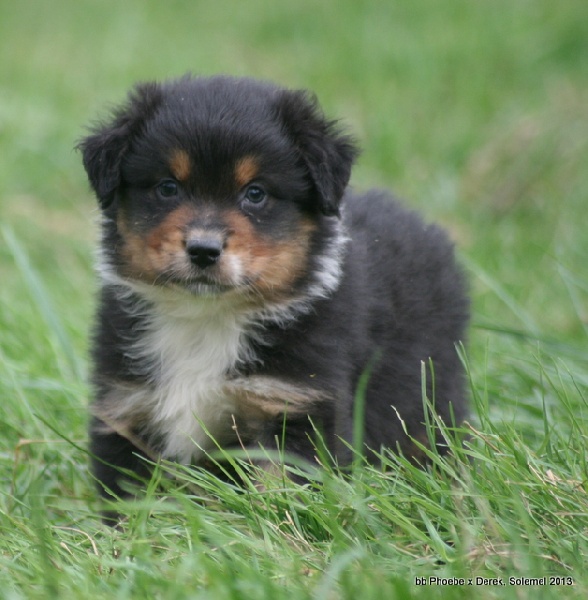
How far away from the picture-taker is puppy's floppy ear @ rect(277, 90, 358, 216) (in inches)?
168

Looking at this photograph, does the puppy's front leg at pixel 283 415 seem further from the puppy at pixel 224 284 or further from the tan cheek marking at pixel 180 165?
the tan cheek marking at pixel 180 165

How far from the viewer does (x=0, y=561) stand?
10.8 feet

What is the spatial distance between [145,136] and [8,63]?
26.7ft

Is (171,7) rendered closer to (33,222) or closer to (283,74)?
(283,74)

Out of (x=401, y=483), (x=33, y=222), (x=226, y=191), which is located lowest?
(x=33, y=222)

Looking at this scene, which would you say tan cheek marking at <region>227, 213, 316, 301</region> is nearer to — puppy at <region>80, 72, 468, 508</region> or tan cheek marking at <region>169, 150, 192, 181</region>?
puppy at <region>80, 72, 468, 508</region>

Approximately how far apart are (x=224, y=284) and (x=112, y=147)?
29.3 inches

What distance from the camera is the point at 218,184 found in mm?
4086

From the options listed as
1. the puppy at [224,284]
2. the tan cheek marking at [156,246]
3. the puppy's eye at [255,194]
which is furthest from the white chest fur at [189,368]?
the puppy's eye at [255,194]

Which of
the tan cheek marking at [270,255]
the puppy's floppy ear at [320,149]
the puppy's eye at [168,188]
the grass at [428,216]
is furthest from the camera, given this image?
the puppy's floppy ear at [320,149]

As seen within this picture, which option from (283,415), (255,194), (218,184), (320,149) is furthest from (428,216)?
(283,415)

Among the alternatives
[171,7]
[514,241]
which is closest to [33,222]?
[514,241]

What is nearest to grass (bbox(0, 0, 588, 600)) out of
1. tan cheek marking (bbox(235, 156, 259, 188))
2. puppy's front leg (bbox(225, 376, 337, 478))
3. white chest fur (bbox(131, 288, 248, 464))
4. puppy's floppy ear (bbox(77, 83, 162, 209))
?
white chest fur (bbox(131, 288, 248, 464))

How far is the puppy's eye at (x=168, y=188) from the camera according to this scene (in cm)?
415
